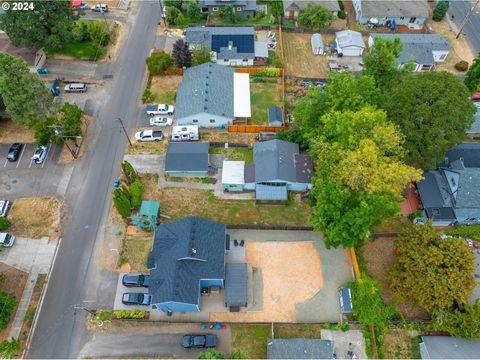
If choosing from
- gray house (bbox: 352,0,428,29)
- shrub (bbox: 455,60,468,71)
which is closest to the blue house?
shrub (bbox: 455,60,468,71)

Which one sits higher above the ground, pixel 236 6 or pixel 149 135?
pixel 236 6

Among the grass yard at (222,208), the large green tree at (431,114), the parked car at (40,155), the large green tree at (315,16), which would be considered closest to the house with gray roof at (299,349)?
the grass yard at (222,208)

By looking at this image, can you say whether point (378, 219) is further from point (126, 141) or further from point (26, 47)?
point (26, 47)

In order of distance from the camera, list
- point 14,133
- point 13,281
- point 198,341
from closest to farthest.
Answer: point 198,341 < point 13,281 < point 14,133

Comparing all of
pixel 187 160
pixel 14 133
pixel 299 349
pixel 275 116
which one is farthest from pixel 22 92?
pixel 299 349

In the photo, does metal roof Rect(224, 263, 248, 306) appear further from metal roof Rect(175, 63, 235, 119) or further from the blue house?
metal roof Rect(175, 63, 235, 119)

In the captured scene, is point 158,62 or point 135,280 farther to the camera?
point 158,62

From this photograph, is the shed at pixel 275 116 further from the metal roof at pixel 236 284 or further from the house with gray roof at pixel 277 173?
the metal roof at pixel 236 284

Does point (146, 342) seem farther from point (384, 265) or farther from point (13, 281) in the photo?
point (384, 265)
